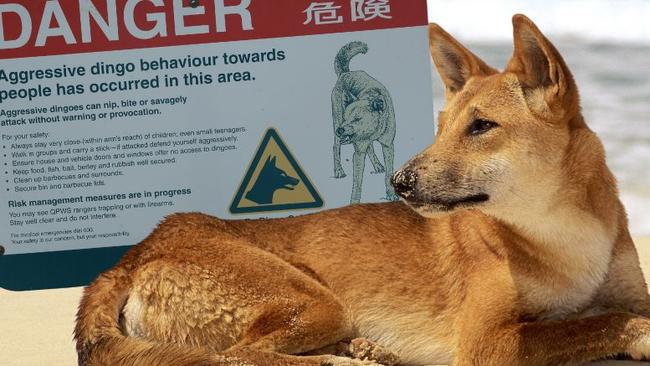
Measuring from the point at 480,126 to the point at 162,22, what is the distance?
279cm

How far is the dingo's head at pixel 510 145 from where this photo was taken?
15.3 ft

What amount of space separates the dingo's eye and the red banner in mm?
2104

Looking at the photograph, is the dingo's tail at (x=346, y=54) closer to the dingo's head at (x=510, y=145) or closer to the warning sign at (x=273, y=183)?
the warning sign at (x=273, y=183)

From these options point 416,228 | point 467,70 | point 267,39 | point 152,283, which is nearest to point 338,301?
point 416,228

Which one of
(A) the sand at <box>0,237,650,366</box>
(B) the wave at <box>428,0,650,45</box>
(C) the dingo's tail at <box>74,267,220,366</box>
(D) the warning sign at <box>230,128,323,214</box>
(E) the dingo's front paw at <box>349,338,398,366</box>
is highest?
(B) the wave at <box>428,0,650,45</box>

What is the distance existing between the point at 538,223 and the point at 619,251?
45 cm

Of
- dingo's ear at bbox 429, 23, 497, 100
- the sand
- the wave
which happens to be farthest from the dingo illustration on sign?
the wave

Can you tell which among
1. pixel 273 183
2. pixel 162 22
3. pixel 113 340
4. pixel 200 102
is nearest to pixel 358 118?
pixel 273 183

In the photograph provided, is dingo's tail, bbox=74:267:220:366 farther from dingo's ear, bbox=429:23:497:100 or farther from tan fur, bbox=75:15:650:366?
dingo's ear, bbox=429:23:497:100

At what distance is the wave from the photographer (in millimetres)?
14383

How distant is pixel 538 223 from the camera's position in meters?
4.84

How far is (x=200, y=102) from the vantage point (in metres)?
6.79

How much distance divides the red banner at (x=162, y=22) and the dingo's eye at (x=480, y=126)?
6.90ft

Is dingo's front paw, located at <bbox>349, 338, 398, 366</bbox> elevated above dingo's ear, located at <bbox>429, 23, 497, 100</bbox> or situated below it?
below
